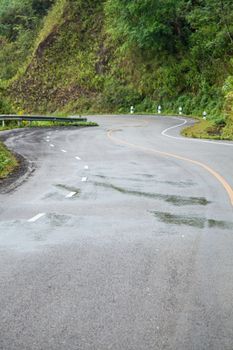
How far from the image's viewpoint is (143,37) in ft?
175

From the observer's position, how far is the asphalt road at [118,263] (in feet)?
14.9

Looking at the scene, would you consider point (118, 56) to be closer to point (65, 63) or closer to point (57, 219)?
point (65, 63)

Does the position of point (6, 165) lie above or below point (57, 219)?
below

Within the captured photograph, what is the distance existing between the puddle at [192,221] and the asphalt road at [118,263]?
0.02 meters

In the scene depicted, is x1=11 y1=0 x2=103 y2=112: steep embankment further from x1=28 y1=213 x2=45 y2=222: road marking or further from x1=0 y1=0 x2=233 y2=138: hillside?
x1=28 y1=213 x2=45 y2=222: road marking

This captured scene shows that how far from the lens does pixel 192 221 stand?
8953 millimetres

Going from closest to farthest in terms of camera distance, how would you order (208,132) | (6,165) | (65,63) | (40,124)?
(6,165) < (208,132) < (40,124) < (65,63)

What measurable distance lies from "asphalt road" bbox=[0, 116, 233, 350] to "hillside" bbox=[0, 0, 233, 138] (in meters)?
21.9

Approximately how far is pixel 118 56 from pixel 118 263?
58.6 m

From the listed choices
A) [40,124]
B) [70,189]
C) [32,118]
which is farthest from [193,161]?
[40,124]

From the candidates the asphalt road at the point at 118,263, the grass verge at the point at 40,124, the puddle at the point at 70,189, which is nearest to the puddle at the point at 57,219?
the asphalt road at the point at 118,263

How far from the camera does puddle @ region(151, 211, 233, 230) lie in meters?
8.55

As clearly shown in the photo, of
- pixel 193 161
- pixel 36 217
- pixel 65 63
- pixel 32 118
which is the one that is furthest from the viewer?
pixel 65 63

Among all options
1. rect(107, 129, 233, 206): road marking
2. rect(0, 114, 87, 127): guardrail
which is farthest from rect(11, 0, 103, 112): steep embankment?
rect(107, 129, 233, 206): road marking
